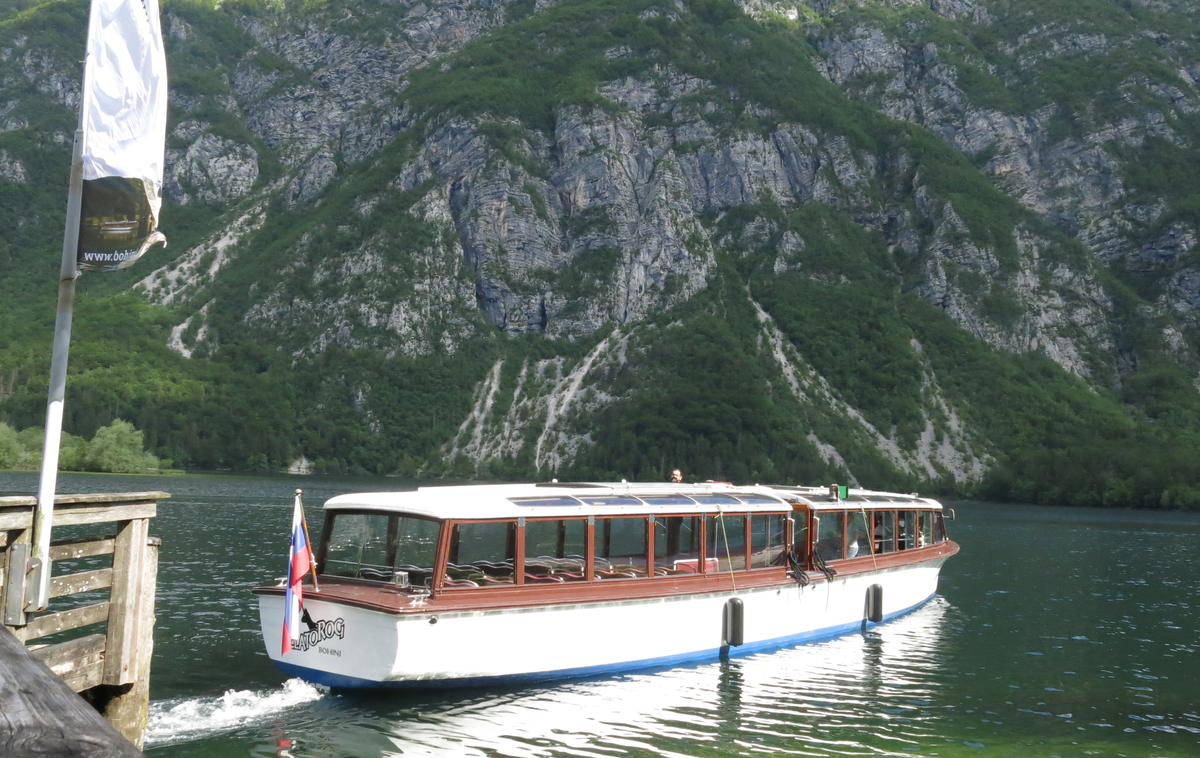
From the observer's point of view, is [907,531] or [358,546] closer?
[358,546]

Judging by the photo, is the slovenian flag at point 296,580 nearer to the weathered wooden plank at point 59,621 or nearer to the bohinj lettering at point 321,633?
the bohinj lettering at point 321,633

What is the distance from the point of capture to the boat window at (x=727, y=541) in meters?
25.0

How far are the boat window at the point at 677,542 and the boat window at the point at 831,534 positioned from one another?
17.5ft

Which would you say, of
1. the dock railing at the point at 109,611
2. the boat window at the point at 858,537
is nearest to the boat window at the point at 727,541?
the boat window at the point at 858,537

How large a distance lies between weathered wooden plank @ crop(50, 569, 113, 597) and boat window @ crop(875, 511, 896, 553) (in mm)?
25716

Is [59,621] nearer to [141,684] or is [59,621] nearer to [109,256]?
[141,684]

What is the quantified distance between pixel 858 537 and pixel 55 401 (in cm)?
2625

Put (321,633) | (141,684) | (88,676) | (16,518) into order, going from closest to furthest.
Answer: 1. (16,518)
2. (88,676)
3. (141,684)
4. (321,633)

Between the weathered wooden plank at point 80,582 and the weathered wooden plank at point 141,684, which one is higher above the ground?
the weathered wooden plank at point 80,582

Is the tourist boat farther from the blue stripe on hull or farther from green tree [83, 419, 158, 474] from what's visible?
green tree [83, 419, 158, 474]

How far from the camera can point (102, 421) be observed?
171500 millimetres

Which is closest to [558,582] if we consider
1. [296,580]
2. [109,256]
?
[296,580]

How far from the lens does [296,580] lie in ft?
57.5

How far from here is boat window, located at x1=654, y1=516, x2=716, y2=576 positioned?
24703 millimetres
